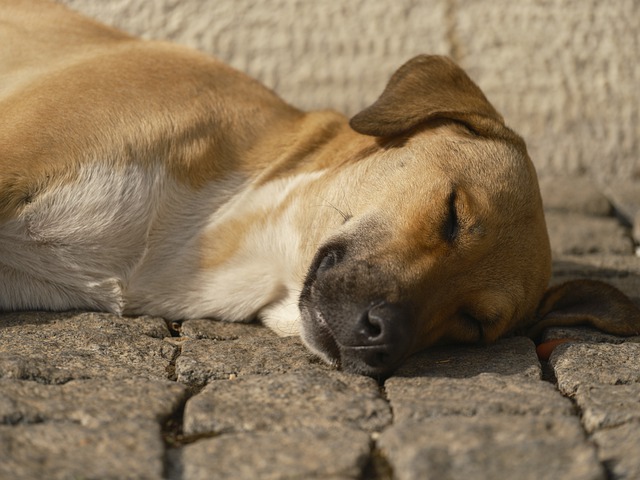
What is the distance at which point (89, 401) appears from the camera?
109 inches

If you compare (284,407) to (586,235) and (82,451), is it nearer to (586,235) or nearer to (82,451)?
(82,451)

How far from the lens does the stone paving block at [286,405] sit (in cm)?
271

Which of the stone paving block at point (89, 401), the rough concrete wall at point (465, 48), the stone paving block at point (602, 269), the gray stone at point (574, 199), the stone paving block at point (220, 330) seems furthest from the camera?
the rough concrete wall at point (465, 48)

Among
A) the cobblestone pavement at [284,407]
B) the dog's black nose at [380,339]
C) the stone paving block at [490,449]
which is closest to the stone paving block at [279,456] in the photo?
the cobblestone pavement at [284,407]

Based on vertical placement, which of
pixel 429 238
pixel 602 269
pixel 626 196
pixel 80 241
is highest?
pixel 429 238

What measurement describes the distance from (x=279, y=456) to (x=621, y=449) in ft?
3.23

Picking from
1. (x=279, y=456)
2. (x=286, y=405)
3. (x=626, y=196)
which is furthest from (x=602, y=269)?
(x=279, y=456)

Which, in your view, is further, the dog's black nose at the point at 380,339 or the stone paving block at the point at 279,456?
the dog's black nose at the point at 380,339

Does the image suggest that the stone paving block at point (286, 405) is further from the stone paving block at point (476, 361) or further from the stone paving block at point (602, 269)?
the stone paving block at point (602, 269)

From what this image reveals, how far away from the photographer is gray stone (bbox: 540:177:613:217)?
6.39m

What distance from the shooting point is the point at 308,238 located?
395 centimetres

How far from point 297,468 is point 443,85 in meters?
2.35

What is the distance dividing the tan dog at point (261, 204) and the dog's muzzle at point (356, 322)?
1 centimetres

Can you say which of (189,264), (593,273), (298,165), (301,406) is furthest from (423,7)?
(301,406)
